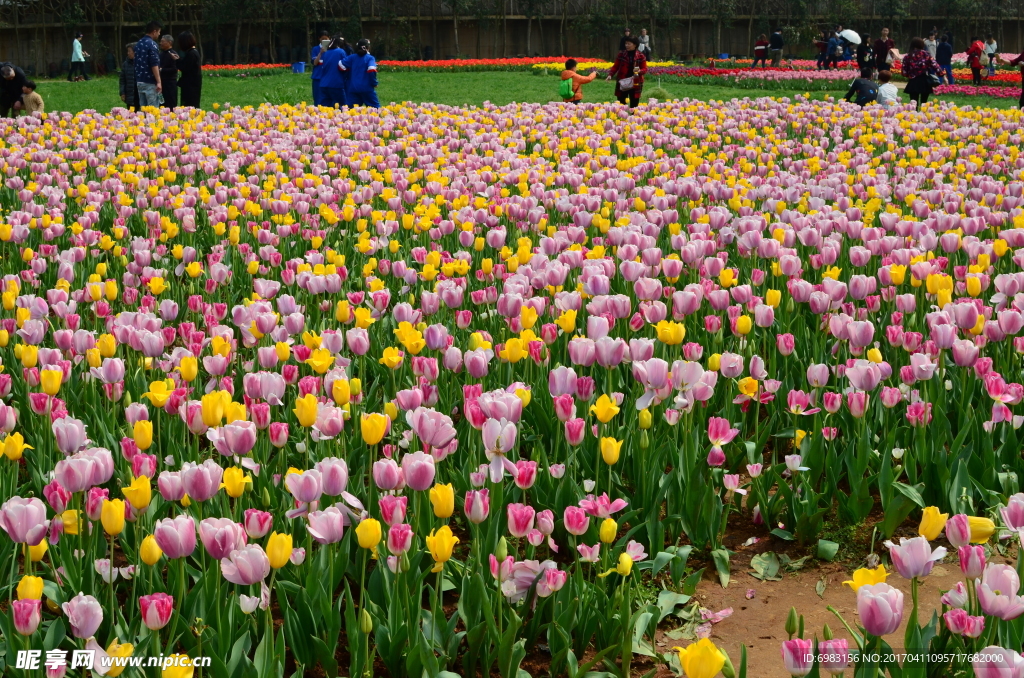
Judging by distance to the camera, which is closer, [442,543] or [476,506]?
[442,543]

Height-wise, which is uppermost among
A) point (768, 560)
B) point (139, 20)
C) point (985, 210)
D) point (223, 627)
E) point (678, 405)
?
point (139, 20)

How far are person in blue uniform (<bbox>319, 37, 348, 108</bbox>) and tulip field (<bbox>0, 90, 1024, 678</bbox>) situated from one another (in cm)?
1243

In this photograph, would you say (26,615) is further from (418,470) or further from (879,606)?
(879,606)

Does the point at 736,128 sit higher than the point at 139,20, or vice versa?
the point at 139,20

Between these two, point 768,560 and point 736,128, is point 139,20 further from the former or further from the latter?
point 768,560

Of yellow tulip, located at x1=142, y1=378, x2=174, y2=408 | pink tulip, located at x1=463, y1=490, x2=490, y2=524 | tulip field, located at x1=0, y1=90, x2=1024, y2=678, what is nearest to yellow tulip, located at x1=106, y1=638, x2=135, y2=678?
tulip field, located at x1=0, y1=90, x2=1024, y2=678

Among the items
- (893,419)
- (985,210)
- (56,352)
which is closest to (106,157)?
(56,352)

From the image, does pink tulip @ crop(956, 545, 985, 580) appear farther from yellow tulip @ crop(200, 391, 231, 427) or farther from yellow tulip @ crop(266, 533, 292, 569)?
yellow tulip @ crop(200, 391, 231, 427)

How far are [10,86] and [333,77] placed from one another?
5108mm

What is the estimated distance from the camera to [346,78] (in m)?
19.0

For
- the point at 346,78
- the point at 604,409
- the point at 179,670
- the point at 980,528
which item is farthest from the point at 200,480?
the point at 346,78

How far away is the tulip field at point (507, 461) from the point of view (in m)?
2.29

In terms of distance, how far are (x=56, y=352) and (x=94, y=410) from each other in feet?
0.75

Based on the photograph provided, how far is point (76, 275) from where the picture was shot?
19.3 feet
